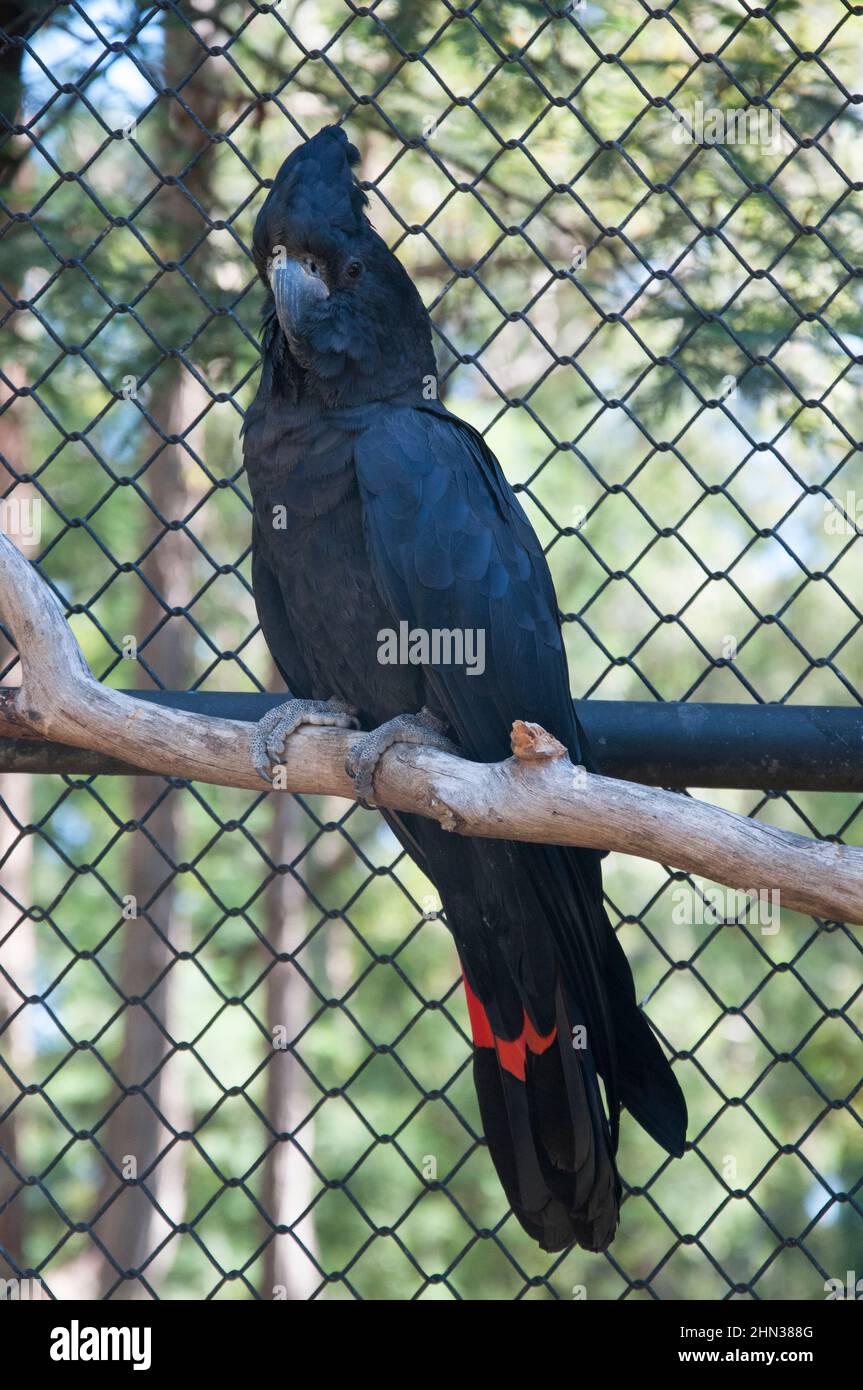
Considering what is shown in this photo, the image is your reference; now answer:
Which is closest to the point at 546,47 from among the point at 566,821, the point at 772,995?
the point at 566,821

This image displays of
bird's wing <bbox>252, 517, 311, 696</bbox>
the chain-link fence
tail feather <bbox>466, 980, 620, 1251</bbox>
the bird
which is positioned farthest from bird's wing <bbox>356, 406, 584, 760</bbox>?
tail feather <bbox>466, 980, 620, 1251</bbox>

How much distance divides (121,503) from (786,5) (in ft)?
15.9

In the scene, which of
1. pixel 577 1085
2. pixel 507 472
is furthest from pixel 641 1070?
pixel 507 472

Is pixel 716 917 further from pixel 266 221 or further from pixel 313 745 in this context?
pixel 266 221

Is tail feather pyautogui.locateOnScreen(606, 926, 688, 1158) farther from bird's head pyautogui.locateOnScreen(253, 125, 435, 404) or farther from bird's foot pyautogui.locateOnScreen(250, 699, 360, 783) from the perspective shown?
bird's head pyautogui.locateOnScreen(253, 125, 435, 404)

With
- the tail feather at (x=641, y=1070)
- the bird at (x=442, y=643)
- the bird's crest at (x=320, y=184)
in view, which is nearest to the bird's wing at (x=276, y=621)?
the bird at (x=442, y=643)

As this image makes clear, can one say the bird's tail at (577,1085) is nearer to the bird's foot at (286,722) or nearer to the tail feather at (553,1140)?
the tail feather at (553,1140)

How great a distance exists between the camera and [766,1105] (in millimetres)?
8273

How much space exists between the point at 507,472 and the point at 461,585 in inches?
228

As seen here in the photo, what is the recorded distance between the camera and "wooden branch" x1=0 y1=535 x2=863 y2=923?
1424 millimetres

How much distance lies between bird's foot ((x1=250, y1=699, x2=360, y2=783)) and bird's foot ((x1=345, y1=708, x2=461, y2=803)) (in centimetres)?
12

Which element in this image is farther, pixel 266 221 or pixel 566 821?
pixel 266 221

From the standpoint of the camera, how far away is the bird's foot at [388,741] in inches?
77.2

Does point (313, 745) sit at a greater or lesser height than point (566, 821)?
greater
